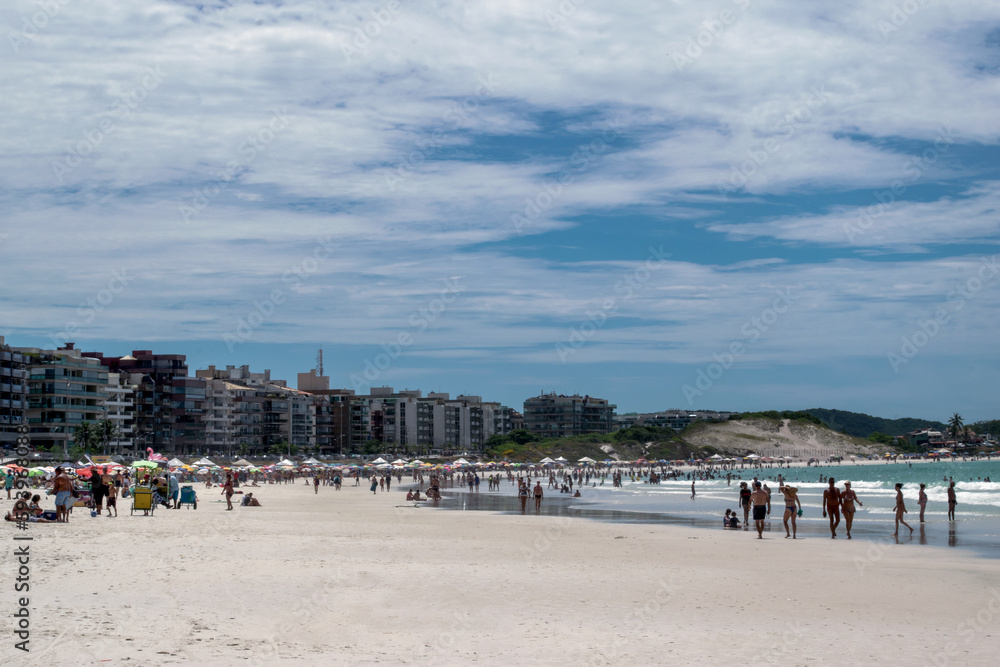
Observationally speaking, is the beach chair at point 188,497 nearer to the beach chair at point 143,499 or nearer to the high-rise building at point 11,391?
the beach chair at point 143,499

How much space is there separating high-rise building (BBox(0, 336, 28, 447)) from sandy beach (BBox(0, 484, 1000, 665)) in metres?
77.9

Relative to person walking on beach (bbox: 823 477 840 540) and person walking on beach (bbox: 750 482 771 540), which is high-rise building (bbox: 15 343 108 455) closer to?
person walking on beach (bbox: 750 482 771 540)

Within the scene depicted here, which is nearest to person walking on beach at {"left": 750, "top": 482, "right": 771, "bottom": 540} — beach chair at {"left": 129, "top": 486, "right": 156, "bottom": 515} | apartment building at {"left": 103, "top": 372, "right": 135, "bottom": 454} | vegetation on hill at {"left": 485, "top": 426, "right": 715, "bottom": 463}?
beach chair at {"left": 129, "top": 486, "right": 156, "bottom": 515}

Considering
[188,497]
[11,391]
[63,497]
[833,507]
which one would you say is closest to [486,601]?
[833,507]

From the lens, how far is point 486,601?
13.3 metres

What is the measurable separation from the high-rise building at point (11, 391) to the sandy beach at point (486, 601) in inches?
3065

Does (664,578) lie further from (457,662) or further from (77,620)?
(77,620)

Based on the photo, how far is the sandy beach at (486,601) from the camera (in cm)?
995

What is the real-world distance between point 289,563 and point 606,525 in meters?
15.7

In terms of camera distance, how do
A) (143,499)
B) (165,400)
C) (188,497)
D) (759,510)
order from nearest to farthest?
(759,510), (143,499), (188,497), (165,400)

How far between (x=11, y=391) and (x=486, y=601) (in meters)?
93.8

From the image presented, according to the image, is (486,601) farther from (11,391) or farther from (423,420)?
(423,420)

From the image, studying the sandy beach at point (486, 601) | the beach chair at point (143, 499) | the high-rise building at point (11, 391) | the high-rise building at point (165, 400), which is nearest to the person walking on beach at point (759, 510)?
the sandy beach at point (486, 601)

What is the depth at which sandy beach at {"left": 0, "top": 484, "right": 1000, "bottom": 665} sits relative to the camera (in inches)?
392
